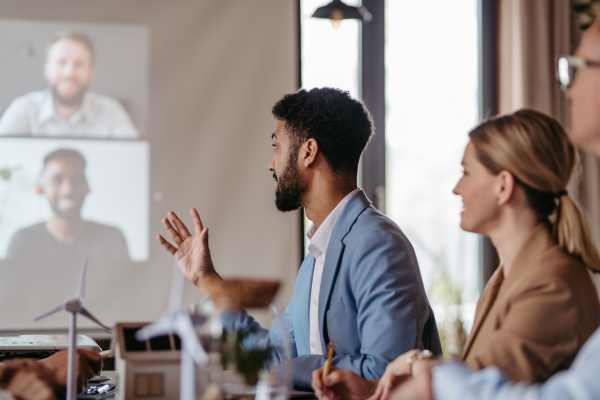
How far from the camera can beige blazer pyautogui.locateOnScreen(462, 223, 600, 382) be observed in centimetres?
110

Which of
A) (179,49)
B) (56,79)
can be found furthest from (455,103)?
(56,79)

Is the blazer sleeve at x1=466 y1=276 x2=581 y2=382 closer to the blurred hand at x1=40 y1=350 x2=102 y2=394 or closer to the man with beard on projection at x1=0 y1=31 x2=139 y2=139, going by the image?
the blurred hand at x1=40 y1=350 x2=102 y2=394

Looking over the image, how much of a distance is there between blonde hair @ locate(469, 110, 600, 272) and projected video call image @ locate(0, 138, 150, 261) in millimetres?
2550

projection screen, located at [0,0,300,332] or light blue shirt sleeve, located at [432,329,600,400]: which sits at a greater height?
projection screen, located at [0,0,300,332]

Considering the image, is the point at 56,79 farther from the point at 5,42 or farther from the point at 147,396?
the point at 147,396

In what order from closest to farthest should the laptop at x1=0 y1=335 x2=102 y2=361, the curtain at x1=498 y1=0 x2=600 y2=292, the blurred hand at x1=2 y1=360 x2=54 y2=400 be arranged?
the blurred hand at x1=2 y1=360 x2=54 y2=400
the laptop at x1=0 y1=335 x2=102 y2=361
the curtain at x1=498 y1=0 x2=600 y2=292

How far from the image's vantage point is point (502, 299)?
3.97 feet

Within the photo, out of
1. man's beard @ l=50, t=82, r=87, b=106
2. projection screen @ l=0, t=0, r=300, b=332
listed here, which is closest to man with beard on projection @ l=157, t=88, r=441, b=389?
projection screen @ l=0, t=0, r=300, b=332

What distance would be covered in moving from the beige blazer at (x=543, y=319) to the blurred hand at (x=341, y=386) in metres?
0.23

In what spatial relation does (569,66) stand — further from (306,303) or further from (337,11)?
(337,11)

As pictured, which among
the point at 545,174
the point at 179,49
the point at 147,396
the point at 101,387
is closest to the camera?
the point at 147,396

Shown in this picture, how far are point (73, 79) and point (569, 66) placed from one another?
2934 mm

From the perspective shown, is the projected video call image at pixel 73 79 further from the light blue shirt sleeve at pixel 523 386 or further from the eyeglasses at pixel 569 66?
the light blue shirt sleeve at pixel 523 386

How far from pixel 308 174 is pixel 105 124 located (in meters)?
1.97
